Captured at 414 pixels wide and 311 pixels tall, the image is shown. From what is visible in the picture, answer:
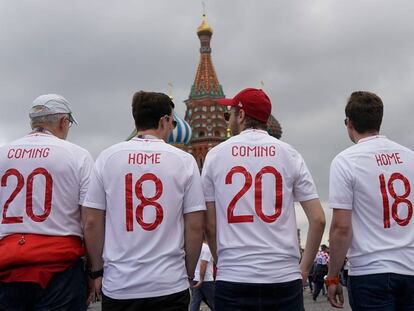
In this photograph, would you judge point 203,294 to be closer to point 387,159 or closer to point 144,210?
point 387,159

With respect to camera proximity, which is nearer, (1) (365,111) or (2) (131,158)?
(2) (131,158)

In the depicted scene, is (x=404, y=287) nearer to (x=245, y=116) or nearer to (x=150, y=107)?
(x=245, y=116)

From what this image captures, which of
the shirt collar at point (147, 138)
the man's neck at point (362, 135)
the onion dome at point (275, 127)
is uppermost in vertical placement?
the onion dome at point (275, 127)

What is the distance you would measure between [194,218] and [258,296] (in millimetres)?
634

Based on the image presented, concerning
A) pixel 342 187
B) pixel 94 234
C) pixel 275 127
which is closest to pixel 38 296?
pixel 94 234

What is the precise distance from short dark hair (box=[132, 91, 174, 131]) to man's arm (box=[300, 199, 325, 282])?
43.4 inches

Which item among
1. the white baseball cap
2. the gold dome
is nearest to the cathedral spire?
the gold dome

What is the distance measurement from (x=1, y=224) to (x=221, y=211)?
1.48 m

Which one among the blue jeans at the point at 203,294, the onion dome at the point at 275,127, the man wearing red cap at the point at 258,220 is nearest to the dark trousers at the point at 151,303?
the man wearing red cap at the point at 258,220

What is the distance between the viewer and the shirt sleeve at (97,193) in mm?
3939

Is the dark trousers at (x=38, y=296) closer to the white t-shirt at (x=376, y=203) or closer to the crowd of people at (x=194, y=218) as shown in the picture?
the crowd of people at (x=194, y=218)

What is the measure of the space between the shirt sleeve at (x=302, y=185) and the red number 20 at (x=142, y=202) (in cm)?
89

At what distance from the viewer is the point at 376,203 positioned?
4098mm

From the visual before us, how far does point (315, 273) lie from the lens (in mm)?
19000
